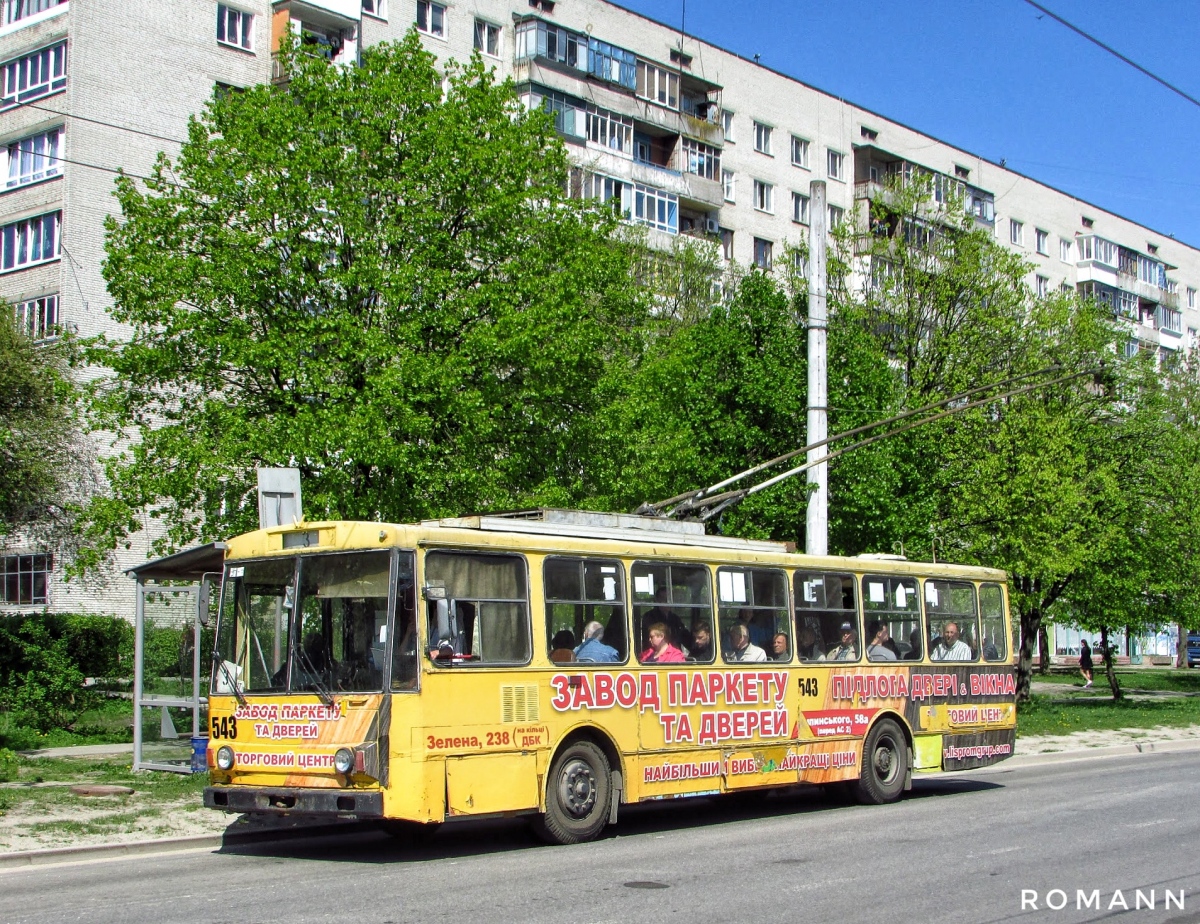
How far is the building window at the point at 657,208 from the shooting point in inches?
1941

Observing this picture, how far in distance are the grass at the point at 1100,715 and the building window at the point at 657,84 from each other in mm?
25812

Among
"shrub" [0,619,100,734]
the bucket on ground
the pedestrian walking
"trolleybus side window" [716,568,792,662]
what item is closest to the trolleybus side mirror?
"trolleybus side window" [716,568,792,662]

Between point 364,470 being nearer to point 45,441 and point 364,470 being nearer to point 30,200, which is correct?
point 45,441

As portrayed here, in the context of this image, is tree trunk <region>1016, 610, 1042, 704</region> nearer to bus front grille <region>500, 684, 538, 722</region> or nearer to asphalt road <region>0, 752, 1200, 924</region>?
asphalt road <region>0, 752, 1200, 924</region>

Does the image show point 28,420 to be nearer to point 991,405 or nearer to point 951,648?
point 951,648

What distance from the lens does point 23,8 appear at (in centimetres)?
3841

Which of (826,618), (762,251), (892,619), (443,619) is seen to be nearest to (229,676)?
(443,619)

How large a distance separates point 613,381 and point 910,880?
15.6 m

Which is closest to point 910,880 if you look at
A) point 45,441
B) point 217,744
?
point 217,744

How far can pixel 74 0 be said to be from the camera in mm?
36688

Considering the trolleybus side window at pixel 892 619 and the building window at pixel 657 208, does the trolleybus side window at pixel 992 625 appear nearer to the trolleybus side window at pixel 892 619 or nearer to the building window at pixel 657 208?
the trolleybus side window at pixel 892 619

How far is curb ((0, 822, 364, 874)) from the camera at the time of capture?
11.4m

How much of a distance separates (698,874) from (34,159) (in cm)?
3314

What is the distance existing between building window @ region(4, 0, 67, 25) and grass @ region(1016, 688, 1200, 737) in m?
30.7
